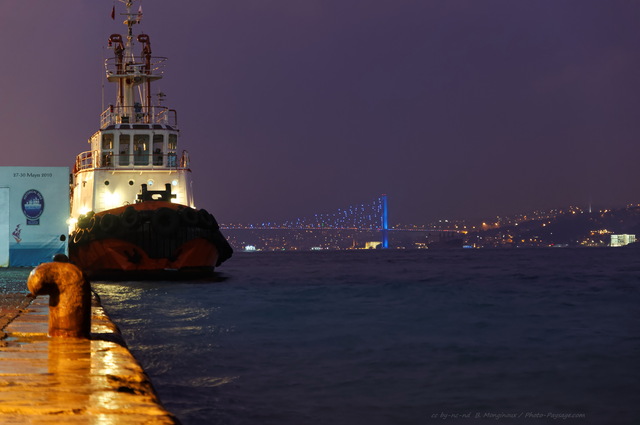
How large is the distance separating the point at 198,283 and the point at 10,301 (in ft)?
53.2

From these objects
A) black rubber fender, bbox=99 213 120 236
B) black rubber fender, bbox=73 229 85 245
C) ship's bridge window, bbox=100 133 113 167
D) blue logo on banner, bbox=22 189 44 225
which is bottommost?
black rubber fender, bbox=73 229 85 245

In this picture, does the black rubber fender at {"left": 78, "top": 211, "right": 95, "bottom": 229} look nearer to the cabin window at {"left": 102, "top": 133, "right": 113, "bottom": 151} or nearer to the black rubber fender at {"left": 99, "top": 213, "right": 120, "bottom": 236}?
the black rubber fender at {"left": 99, "top": 213, "right": 120, "bottom": 236}

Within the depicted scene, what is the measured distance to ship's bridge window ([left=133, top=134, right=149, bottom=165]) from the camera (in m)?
29.2

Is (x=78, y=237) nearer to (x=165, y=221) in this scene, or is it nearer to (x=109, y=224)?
(x=109, y=224)

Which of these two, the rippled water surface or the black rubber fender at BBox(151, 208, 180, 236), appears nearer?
the rippled water surface

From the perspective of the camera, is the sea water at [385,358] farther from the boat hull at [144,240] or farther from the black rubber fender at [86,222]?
the black rubber fender at [86,222]

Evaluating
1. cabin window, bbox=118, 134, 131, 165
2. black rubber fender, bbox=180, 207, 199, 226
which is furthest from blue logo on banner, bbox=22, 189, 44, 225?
cabin window, bbox=118, 134, 131, 165

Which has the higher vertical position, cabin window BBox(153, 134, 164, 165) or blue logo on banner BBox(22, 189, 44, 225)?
cabin window BBox(153, 134, 164, 165)

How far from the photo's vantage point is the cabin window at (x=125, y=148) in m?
29.2

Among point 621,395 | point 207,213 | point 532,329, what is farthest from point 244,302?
point 621,395

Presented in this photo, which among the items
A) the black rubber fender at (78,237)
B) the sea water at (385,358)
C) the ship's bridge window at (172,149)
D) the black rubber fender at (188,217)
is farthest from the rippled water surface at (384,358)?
the ship's bridge window at (172,149)

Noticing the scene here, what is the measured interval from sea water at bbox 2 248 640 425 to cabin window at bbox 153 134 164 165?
9077 millimetres

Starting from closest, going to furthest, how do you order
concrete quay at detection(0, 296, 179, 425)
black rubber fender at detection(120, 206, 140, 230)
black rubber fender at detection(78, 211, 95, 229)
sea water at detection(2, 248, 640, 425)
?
1. concrete quay at detection(0, 296, 179, 425)
2. sea water at detection(2, 248, 640, 425)
3. black rubber fender at detection(120, 206, 140, 230)
4. black rubber fender at detection(78, 211, 95, 229)

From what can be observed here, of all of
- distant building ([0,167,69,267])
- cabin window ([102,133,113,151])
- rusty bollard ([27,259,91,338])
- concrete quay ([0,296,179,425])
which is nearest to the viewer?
concrete quay ([0,296,179,425])
